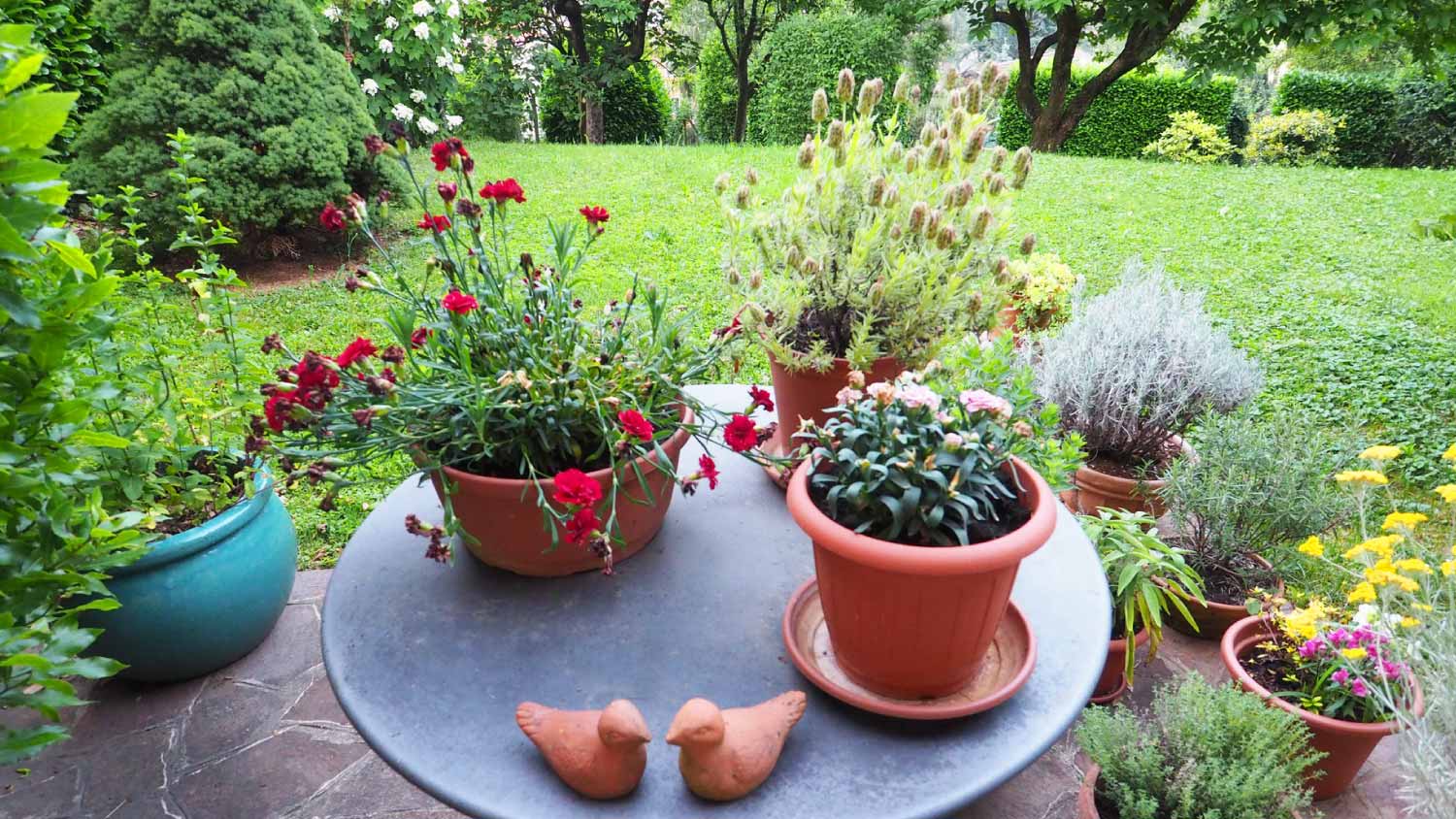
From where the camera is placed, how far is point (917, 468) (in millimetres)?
1033

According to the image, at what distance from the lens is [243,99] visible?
4820mm

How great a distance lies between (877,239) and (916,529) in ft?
2.20

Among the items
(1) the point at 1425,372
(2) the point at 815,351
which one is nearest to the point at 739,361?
(2) the point at 815,351

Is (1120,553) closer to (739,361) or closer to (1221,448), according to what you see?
(1221,448)

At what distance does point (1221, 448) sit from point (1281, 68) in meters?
29.6

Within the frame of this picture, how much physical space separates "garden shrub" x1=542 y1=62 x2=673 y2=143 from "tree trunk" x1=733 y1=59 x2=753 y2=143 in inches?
55.0

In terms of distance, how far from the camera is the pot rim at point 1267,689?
1.84 metres

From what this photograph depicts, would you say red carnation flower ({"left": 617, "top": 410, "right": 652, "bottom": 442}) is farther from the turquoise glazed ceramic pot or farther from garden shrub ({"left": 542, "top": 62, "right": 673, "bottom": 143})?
garden shrub ({"left": 542, "top": 62, "right": 673, "bottom": 143})

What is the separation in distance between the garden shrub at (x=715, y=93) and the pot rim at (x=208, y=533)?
13.1 m

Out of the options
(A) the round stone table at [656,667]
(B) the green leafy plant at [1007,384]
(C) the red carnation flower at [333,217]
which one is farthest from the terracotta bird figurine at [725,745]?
(C) the red carnation flower at [333,217]

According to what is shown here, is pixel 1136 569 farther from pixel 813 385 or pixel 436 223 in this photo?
pixel 436 223

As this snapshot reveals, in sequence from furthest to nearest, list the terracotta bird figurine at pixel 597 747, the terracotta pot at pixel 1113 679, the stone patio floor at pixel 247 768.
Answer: the terracotta pot at pixel 1113 679
the stone patio floor at pixel 247 768
the terracotta bird figurine at pixel 597 747

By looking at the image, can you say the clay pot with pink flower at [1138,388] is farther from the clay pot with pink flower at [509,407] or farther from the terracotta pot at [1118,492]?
the clay pot with pink flower at [509,407]

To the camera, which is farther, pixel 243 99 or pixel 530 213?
pixel 530 213
